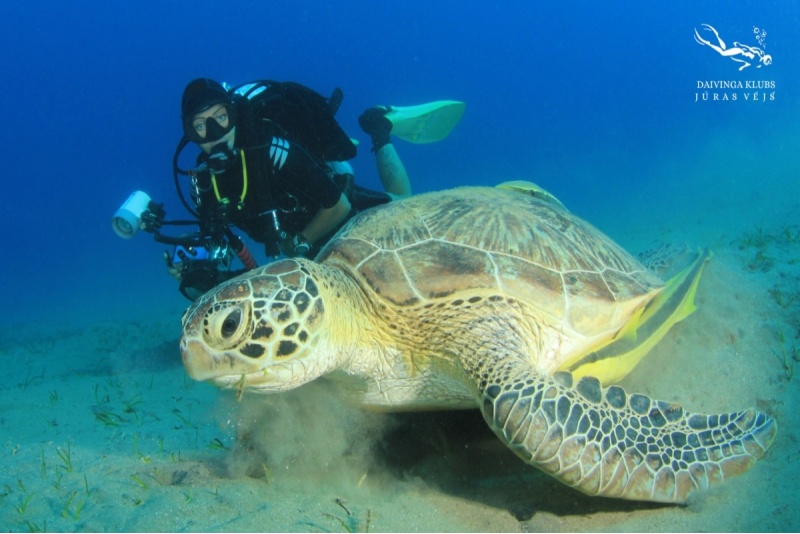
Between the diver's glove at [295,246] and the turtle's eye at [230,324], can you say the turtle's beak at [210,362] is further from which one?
the diver's glove at [295,246]

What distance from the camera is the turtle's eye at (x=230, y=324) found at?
2.16 m

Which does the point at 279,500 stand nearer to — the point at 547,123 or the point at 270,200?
the point at 270,200

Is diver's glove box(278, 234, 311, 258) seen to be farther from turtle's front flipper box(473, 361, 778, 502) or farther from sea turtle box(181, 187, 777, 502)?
turtle's front flipper box(473, 361, 778, 502)

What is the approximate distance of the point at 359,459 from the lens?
2760mm

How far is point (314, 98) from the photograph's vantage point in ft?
18.1

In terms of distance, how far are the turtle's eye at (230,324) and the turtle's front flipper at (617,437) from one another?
1.20 metres

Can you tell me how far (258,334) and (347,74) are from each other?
10932 cm

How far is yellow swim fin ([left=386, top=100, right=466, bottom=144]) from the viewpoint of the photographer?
26.2 feet

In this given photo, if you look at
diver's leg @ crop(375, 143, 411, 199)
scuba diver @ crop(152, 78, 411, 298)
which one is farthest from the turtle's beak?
diver's leg @ crop(375, 143, 411, 199)

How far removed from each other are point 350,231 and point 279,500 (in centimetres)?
176

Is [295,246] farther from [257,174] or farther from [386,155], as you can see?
[386,155]

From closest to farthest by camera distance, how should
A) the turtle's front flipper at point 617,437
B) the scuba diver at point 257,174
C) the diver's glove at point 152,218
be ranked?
the turtle's front flipper at point 617,437 → the scuba diver at point 257,174 → the diver's glove at point 152,218

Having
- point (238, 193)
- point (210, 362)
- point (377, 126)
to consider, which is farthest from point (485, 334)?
point (377, 126)

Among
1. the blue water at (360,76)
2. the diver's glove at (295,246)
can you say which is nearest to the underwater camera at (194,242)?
the diver's glove at (295,246)
